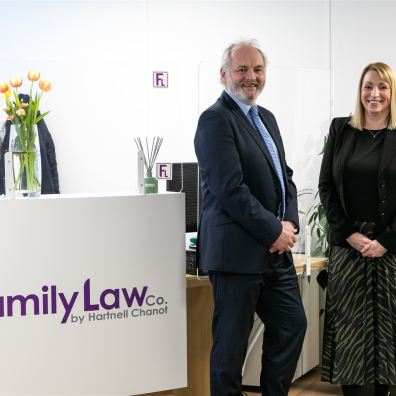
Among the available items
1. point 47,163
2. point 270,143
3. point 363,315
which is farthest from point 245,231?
point 47,163

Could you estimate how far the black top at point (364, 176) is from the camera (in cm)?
314

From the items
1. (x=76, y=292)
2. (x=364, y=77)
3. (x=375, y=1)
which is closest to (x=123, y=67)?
(x=375, y=1)

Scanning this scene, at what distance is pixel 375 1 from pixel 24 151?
2855mm

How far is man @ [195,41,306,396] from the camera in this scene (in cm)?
265

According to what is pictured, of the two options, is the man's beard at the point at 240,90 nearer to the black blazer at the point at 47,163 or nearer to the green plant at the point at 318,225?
the green plant at the point at 318,225

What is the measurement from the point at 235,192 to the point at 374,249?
2.75ft

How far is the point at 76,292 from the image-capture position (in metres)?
2.83

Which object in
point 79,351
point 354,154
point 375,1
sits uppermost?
point 375,1

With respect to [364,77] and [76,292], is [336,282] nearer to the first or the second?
[364,77]

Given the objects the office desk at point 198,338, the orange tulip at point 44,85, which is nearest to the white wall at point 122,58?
the office desk at point 198,338

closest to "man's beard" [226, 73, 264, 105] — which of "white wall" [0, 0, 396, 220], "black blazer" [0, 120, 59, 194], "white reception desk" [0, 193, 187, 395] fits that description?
"white reception desk" [0, 193, 187, 395]

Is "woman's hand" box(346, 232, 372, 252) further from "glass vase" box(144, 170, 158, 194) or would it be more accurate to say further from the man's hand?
"glass vase" box(144, 170, 158, 194)

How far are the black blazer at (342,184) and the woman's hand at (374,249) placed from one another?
2 centimetres

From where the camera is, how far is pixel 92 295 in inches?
112
